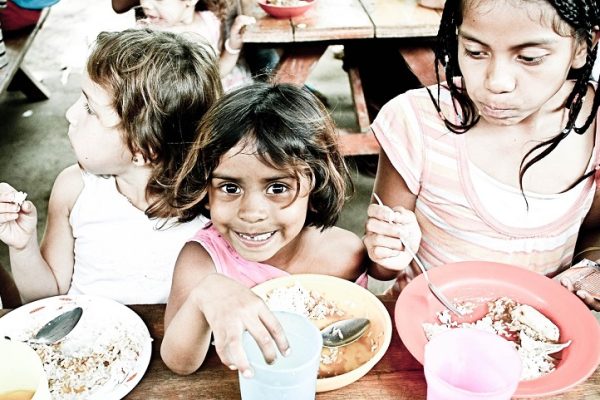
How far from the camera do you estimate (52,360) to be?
1.11 m

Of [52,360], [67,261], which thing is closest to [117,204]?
[67,261]

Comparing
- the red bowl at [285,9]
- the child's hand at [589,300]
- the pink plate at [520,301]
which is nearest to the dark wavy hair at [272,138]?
the pink plate at [520,301]

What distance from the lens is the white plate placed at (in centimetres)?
114

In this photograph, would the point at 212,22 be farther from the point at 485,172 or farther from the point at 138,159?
the point at 485,172

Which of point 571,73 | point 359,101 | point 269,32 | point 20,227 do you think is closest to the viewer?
point 571,73

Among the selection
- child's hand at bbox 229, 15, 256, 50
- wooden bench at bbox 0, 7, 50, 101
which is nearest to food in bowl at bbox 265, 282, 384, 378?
child's hand at bbox 229, 15, 256, 50

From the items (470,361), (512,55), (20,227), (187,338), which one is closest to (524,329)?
(470,361)

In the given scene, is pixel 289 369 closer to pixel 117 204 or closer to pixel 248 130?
pixel 248 130

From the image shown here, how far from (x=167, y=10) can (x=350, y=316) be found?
6.63ft

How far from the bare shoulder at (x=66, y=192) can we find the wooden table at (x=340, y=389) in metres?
0.63

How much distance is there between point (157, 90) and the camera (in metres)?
1.45

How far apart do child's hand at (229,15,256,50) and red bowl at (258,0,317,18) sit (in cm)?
9

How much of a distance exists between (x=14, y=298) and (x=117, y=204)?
463 mm

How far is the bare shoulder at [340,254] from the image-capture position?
1.44m
